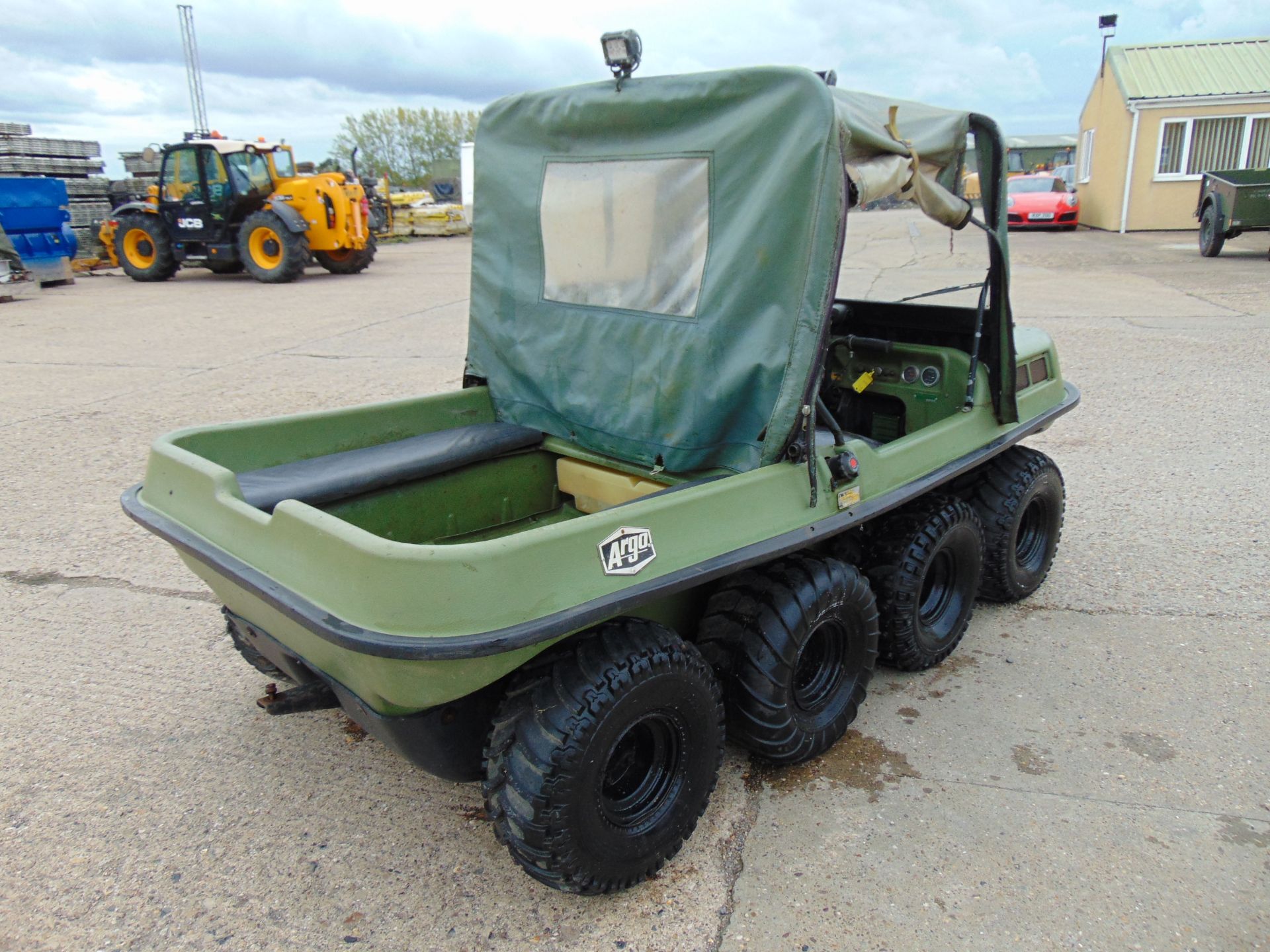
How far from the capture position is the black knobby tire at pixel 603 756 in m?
2.21

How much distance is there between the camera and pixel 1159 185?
66.1 ft

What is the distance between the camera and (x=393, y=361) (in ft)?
28.4

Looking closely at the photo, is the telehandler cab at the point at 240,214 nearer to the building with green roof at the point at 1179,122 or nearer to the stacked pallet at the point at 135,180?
the stacked pallet at the point at 135,180

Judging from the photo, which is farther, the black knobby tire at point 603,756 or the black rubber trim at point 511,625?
the black knobby tire at point 603,756

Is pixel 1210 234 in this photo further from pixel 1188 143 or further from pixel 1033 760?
pixel 1033 760

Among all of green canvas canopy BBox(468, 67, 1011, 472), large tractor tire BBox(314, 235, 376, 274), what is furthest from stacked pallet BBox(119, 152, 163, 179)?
green canvas canopy BBox(468, 67, 1011, 472)

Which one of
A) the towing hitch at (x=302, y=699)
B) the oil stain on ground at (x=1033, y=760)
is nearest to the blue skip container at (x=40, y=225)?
the towing hitch at (x=302, y=699)

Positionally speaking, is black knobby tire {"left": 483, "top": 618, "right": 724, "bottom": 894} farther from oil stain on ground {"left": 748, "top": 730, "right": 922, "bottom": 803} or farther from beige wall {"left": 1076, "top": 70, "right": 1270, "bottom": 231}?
beige wall {"left": 1076, "top": 70, "right": 1270, "bottom": 231}

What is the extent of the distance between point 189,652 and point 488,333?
5.75ft

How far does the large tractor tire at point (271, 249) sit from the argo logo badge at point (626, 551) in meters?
13.3

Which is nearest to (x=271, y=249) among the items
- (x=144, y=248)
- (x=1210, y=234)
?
(x=144, y=248)

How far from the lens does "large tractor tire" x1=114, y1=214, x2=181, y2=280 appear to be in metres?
14.8

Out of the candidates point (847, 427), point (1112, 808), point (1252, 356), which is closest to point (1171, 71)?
point (1252, 356)

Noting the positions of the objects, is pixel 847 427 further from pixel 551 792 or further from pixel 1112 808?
pixel 551 792
